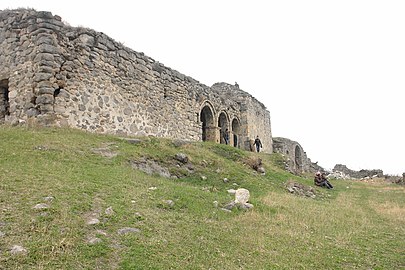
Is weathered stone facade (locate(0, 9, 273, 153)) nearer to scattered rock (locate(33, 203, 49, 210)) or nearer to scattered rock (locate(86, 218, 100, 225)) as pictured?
scattered rock (locate(33, 203, 49, 210))

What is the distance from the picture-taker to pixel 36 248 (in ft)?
13.3

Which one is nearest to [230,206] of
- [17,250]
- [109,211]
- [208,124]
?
[109,211]

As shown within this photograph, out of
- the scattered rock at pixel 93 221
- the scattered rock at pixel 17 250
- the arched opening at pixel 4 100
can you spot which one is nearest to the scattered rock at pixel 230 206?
the scattered rock at pixel 93 221

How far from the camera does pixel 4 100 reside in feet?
39.5

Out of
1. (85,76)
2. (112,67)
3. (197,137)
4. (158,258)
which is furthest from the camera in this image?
(197,137)

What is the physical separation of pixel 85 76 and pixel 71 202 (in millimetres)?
7283

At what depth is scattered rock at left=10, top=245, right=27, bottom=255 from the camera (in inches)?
154

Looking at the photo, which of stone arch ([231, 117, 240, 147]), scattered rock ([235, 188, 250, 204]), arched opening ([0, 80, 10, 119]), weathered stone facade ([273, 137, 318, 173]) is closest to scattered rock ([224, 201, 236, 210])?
scattered rock ([235, 188, 250, 204])

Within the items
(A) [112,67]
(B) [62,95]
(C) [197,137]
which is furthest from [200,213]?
(C) [197,137]

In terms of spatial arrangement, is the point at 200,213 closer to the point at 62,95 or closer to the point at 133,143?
the point at 133,143

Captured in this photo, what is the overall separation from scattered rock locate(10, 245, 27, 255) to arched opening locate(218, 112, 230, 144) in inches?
739

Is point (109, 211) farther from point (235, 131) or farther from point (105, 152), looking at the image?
point (235, 131)

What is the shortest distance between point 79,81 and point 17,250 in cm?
854

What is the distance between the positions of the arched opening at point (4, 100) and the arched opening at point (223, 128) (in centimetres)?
1312
